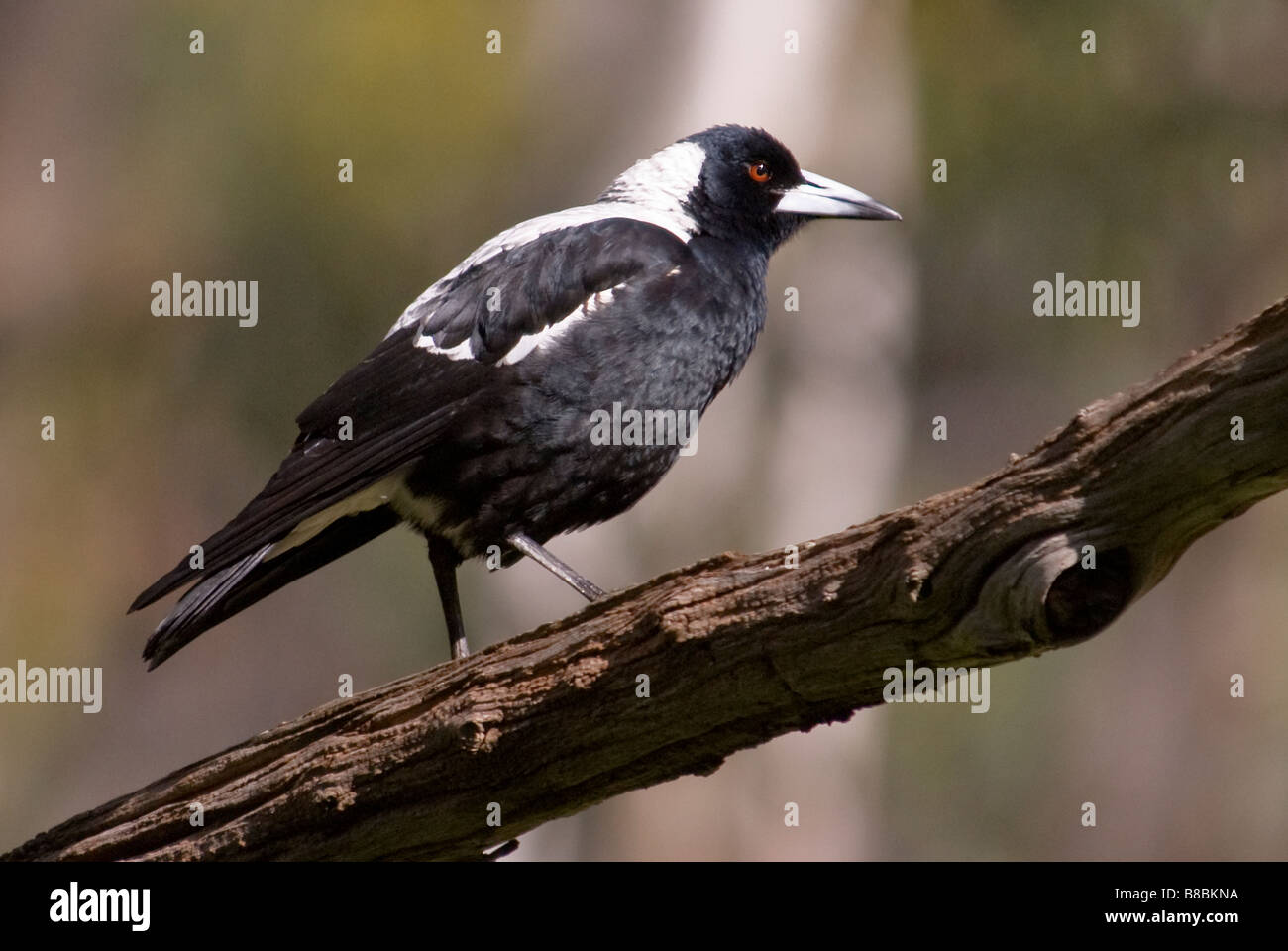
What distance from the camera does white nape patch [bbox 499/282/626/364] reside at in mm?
3676

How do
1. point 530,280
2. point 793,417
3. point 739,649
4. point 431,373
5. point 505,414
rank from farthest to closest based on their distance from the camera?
point 793,417
point 530,280
point 431,373
point 505,414
point 739,649

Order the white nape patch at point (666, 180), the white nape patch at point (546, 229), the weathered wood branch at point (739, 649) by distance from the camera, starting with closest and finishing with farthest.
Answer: the weathered wood branch at point (739, 649) → the white nape patch at point (546, 229) → the white nape patch at point (666, 180)

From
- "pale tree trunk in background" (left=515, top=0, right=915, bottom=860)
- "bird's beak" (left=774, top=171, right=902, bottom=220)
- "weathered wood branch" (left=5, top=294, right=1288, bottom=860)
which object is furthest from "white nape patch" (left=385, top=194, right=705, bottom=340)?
"pale tree trunk in background" (left=515, top=0, right=915, bottom=860)

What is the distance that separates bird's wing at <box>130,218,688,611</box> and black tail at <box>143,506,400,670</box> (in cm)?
4

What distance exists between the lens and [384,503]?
3.88 meters

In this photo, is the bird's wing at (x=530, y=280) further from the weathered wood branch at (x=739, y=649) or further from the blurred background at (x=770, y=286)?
the blurred background at (x=770, y=286)

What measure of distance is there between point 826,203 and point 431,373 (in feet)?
5.09

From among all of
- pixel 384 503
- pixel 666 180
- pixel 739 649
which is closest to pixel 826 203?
pixel 666 180

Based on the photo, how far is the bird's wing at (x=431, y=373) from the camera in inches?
139

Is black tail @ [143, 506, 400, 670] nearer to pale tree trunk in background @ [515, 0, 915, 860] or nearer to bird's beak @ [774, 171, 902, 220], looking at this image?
bird's beak @ [774, 171, 902, 220]

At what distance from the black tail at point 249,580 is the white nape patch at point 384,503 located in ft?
0.11

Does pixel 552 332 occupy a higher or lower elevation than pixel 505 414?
higher

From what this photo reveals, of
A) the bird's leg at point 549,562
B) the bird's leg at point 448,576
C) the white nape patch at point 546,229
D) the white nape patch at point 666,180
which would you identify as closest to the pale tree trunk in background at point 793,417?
the white nape patch at point 666,180

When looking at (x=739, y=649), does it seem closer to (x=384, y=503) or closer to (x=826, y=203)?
(x=384, y=503)
